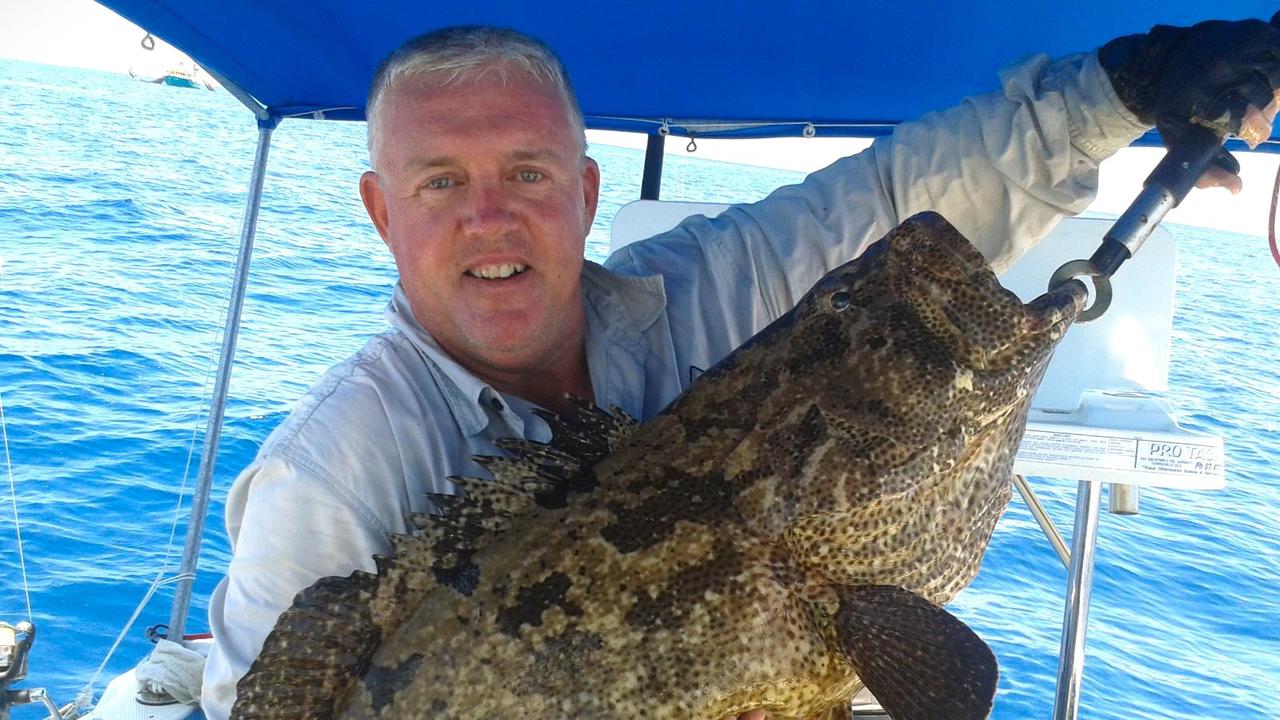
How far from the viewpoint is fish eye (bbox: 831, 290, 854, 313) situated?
6.75 ft

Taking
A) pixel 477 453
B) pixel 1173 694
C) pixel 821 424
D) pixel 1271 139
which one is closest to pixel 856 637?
pixel 821 424

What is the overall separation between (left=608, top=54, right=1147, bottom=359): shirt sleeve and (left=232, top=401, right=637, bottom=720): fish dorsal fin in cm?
82

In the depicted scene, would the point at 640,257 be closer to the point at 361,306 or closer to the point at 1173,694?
the point at 1173,694

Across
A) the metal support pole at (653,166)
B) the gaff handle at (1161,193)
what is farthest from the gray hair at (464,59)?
the metal support pole at (653,166)

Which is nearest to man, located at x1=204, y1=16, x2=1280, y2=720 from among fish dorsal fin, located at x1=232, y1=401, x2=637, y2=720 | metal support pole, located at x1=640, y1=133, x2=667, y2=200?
fish dorsal fin, located at x1=232, y1=401, x2=637, y2=720

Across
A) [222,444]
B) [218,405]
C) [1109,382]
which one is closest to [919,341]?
[1109,382]

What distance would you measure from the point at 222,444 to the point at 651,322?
12.9 meters

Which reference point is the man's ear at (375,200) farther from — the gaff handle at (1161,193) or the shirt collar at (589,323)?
the gaff handle at (1161,193)

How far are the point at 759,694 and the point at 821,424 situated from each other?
0.52m

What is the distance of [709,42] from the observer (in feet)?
12.8

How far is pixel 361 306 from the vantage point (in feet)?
71.1

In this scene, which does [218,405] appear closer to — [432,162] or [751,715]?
[432,162]

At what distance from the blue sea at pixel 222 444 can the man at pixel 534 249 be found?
93cm

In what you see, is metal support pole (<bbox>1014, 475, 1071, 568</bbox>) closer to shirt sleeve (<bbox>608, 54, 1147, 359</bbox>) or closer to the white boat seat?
the white boat seat
